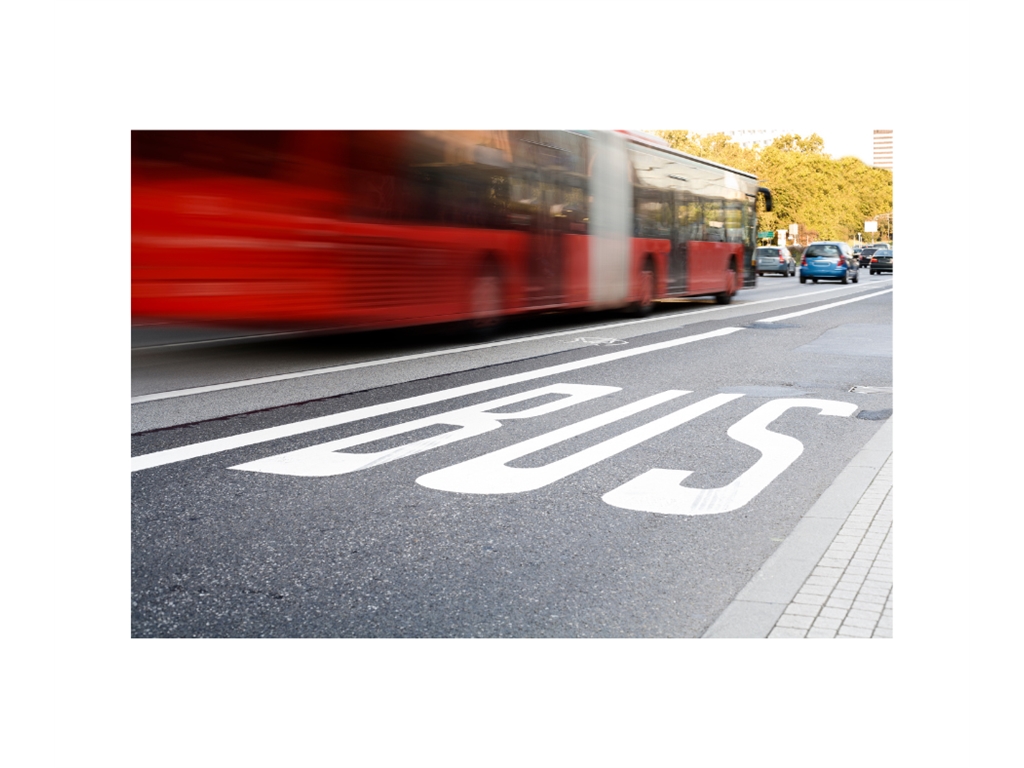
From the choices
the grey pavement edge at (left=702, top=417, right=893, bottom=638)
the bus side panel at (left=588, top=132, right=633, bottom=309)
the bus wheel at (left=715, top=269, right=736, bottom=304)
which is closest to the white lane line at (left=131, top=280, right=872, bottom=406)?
the bus side panel at (left=588, top=132, right=633, bottom=309)

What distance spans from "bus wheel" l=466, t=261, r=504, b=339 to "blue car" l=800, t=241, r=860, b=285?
89.5 feet

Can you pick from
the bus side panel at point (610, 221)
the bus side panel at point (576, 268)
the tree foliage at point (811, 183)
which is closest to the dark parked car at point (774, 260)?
the tree foliage at point (811, 183)

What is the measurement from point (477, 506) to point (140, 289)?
5038 millimetres

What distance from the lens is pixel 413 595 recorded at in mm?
4211

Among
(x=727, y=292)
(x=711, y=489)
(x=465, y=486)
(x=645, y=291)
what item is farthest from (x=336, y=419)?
(x=727, y=292)

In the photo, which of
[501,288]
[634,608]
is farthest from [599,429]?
[501,288]

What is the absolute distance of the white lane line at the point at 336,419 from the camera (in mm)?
6629

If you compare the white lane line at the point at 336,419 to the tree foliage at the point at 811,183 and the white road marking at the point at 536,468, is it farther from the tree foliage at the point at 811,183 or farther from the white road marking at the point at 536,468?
the tree foliage at the point at 811,183

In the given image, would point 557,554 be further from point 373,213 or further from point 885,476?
point 373,213

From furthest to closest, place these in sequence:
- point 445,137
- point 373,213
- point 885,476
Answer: point 445,137
point 373,213
point 885,476

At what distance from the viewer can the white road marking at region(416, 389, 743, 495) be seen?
19.7 feet

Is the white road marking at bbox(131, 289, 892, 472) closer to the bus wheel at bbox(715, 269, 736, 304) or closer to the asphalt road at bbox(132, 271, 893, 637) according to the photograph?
the asphalt road at bbox(132, 271, 893, 637)

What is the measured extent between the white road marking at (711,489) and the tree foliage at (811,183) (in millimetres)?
55708

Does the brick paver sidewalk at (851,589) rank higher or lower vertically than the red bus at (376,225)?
lower
